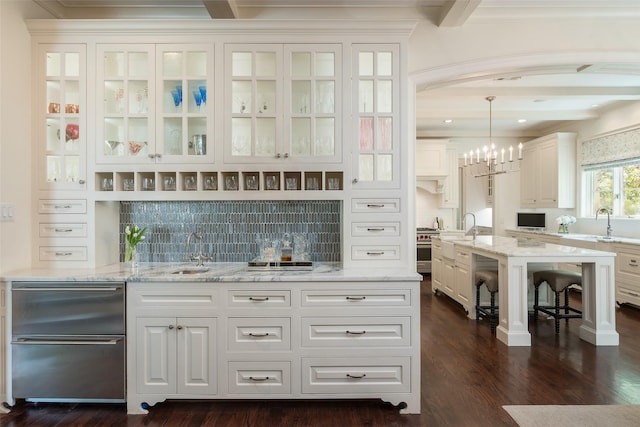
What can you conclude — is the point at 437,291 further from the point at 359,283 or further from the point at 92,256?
the point at 92,256

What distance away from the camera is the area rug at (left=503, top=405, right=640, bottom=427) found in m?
2.28

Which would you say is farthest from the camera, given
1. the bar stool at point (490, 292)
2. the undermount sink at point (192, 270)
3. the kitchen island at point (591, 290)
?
the bar stool at point (490, 292)

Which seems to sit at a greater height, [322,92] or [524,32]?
[524,32]

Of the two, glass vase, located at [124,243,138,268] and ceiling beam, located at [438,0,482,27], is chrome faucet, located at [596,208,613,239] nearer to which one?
ceiling beam, located at [438,0,482,27]

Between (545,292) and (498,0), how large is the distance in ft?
11.3

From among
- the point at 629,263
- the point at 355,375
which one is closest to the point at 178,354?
the point at 355,375

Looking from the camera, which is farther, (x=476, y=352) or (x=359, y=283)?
(x=476, y=352)

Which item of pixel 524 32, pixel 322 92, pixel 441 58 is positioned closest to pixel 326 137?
pixel 322 92

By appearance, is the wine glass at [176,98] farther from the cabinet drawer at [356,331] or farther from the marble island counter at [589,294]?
the marble island counter at [589,294]

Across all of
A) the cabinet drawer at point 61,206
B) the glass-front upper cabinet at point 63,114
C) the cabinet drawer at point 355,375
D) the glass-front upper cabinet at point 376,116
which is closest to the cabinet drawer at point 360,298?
the cabinet drawer at point 355,375

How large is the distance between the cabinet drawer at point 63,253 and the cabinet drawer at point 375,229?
6.62ft

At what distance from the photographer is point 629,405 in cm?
248

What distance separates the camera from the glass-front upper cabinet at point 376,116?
2.72 meters

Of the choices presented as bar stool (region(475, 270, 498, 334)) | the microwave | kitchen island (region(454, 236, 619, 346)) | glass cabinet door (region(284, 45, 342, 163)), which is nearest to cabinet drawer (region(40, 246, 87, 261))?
glass cabinet door (region(284, 45, 342, 163))
